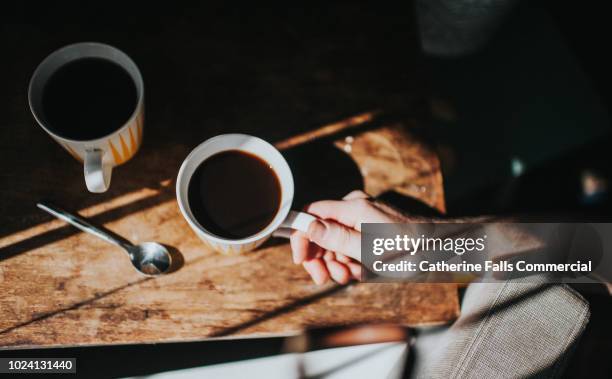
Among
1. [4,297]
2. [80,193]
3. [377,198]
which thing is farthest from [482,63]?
[4,297]

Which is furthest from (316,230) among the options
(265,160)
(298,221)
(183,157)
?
(183,157)

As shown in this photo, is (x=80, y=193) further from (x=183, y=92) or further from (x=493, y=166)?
(x=493, y=166)

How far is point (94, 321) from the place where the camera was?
0.86 metres

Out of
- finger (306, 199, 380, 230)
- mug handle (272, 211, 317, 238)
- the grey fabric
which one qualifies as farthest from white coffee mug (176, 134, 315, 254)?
the grey fabric

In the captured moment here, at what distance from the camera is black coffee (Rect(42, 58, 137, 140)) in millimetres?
810

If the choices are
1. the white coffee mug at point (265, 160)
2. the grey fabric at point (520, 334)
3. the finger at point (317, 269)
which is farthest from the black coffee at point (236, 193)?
the grey fabric at point (520, 334)

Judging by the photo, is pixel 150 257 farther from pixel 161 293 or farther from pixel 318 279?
pixel 318 279

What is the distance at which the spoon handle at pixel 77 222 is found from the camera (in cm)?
87

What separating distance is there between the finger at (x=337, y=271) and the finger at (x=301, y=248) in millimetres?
35

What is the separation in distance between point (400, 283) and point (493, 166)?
1.01m

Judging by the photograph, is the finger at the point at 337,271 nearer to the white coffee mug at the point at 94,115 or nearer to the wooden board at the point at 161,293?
the wooden board at the point at 161,293

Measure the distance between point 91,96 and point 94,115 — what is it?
0.04m

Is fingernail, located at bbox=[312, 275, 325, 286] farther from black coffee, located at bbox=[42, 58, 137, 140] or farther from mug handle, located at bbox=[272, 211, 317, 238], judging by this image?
black coffee, located at bbox=[42, 58, 137, 140]

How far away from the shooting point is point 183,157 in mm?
934
